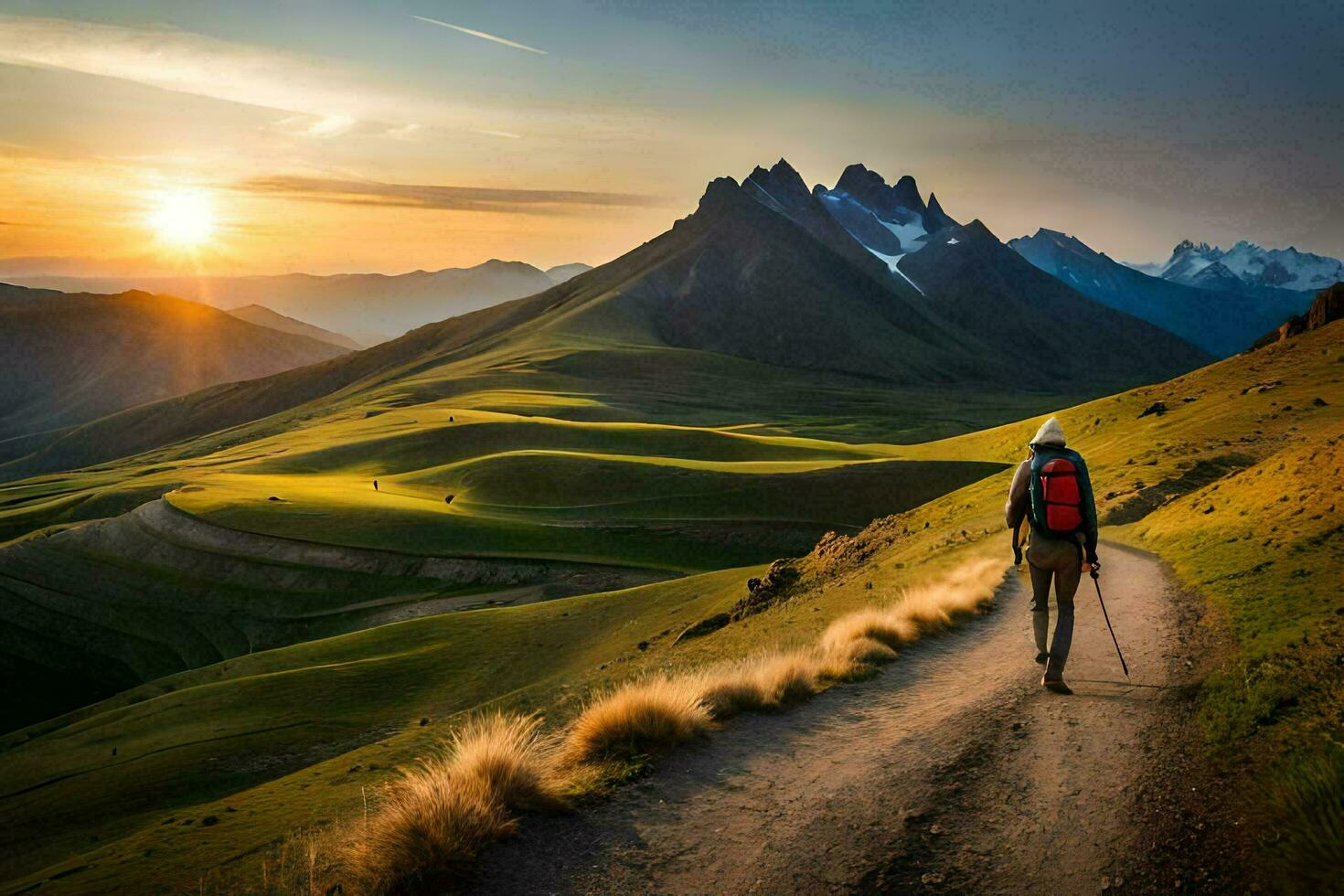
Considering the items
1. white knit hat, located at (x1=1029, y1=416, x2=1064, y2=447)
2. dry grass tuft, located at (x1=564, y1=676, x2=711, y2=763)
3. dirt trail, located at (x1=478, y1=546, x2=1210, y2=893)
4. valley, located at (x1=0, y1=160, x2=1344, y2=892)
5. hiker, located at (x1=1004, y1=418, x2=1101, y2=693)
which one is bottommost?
valley, located at (x1=0, y1=160, x2=1344, y2=892)

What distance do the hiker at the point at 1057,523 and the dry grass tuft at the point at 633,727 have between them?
494 centimetres

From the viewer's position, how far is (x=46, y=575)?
68.2m

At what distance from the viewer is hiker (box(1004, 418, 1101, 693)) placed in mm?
11086

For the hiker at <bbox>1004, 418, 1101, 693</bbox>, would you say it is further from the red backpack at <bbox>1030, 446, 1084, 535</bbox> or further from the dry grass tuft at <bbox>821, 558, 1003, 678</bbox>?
the dry grass tuft at <bbox>821, 558, 1003, 678</bbox>

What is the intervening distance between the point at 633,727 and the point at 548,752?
115cm

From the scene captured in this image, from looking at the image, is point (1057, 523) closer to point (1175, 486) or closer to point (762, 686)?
point (762, 686)

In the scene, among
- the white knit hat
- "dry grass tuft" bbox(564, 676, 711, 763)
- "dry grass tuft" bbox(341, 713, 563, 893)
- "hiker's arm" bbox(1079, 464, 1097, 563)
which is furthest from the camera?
the white knit hat

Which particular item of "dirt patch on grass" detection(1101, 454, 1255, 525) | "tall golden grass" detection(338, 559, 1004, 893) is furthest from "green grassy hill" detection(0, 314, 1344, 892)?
"tall golden grass" detection(338, 559, 1004, 893)

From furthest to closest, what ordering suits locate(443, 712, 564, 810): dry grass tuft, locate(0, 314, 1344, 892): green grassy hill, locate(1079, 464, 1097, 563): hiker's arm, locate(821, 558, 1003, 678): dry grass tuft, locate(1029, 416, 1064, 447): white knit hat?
locate(821, 558, 1003, 678): dry grass tuft → locate(0, 314, 1344, 892): green grassy hill → locate(1029, 416, 1064, 447): white knit hat → locate(1079, 464, 1097, 563): hiker's arm → locate(443, 712, 564, 810): dry grass tuft

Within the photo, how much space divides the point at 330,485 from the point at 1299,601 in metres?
89.5

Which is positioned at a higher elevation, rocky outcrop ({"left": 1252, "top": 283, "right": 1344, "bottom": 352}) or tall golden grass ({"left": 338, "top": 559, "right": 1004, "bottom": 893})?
rocky outcrop ({"left": 1252, "top": 283, "right": 1344, "bottom": 352})

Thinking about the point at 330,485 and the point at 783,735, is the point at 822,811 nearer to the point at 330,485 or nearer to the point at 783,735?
the point at 783,735

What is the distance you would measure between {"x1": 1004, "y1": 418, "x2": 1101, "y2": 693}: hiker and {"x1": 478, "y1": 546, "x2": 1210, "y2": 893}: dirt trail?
825 millimetres

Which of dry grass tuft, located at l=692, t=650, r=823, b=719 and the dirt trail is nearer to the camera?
the dirt trail
